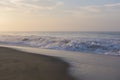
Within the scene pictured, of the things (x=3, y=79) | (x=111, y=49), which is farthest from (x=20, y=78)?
(x=111, y=49)

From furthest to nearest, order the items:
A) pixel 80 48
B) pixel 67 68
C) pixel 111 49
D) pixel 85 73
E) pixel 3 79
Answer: pixel 80 48 < pixel 111 49 < pixel 67 68 < pixel 85 73 < pixel 3 79

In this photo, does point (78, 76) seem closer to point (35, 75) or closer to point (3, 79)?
point (35, 75)

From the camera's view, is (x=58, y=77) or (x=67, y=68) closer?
(x=58, y=77)

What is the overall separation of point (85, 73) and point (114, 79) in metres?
1.09

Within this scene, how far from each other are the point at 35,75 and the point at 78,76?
1405 millimetres

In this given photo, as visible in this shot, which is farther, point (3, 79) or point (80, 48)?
point (80, 48)

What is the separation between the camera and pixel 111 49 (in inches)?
532

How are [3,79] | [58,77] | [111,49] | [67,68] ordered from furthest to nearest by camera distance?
[111,49]
[67,68]
[58,77]
[3,79]

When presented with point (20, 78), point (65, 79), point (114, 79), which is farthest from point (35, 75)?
point (114, 79)

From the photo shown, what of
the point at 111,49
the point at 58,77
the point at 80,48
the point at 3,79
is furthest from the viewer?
the point at 80,48

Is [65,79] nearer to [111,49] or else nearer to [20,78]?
[20,78]

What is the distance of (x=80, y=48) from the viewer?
48.5ft

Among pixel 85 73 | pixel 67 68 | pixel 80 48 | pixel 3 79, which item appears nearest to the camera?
pixel 3 79

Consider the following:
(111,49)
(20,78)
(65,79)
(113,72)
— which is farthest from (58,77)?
(111,49)
